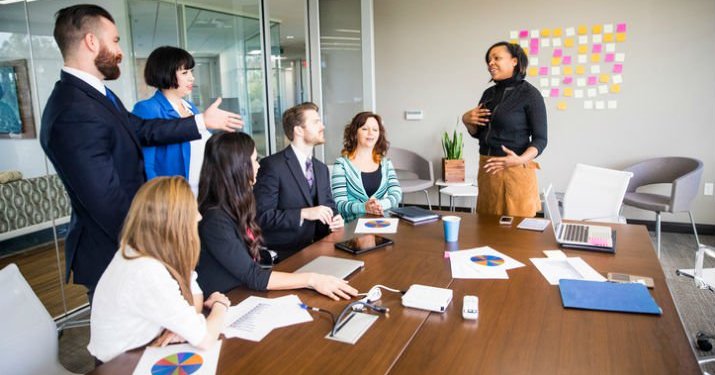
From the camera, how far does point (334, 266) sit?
182 cm

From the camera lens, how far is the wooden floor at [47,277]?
10.4ft

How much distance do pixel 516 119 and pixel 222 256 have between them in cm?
194

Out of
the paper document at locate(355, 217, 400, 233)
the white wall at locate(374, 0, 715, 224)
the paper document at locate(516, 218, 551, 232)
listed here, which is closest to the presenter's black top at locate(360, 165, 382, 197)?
the paper document at locate(355, 217, 400, 233)

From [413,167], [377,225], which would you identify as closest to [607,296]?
[377,225]

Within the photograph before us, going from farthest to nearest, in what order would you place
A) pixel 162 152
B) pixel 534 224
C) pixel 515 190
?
pixel 515 190
pixel 162 152
pixel 534 224

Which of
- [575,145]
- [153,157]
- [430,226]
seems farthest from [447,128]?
[153,157]

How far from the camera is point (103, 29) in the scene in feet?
5.91

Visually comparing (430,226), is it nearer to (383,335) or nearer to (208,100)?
(383,335)

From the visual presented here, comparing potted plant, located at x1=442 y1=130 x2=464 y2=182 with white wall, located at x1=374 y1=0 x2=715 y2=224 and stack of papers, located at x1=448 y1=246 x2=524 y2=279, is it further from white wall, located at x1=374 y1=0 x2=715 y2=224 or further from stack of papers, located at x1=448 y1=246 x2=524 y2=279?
stack of papers, located at x1=448 y1=246 x2=524 y2=279

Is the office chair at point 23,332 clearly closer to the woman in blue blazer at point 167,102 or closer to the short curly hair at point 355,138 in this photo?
the woman in blue blazer at point 167,102

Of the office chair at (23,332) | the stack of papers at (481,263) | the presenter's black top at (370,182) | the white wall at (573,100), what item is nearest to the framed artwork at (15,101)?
the office chair at (23,332)

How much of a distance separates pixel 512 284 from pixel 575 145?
13.1 ft

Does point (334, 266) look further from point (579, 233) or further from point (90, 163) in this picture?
point (579, 233)

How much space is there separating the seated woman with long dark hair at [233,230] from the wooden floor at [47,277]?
1997 mm
